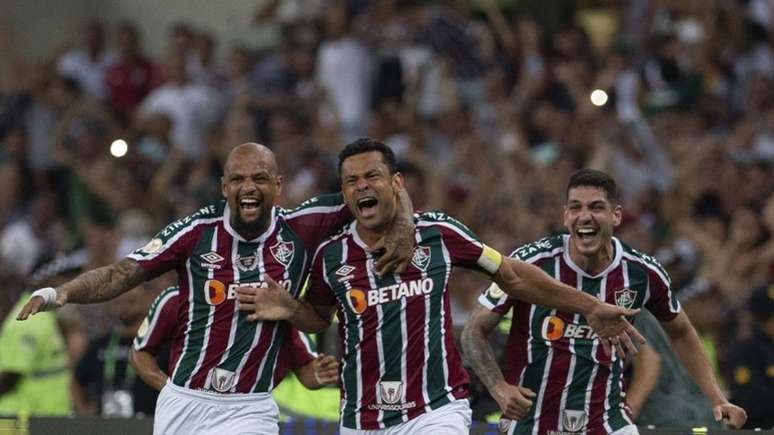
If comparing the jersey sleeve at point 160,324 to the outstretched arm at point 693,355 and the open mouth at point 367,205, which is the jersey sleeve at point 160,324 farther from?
the outstretched arm at point 693,355

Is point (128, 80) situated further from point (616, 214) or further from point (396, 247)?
point (396, 247)

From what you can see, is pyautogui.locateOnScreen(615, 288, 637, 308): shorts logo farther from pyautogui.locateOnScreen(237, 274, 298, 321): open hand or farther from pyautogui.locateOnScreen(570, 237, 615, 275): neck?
pyautogui.locateOnScreen(237, 274, 298, 321): open hand

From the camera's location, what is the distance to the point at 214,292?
26.9ft

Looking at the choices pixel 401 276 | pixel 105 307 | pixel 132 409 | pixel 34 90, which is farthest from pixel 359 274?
pixel 34 90

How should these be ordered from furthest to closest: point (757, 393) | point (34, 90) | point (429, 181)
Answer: point (34, 90), point (429, 181), point (757, 393)

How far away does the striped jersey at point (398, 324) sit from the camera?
7.92 m

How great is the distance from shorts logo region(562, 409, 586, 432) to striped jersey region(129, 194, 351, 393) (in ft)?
5.00

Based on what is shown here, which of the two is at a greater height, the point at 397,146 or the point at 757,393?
the point at 397,146

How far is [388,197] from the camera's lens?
26.3 ft

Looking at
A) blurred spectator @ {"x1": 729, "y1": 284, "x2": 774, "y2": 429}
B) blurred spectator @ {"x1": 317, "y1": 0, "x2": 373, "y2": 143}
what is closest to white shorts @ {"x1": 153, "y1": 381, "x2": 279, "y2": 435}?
blurred spectator @ {"x1": 729, "y1": 284, "x2": 774, "y2": 429}

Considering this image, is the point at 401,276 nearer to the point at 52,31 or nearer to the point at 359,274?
the point at 359,274

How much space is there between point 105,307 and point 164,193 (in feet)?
9.36

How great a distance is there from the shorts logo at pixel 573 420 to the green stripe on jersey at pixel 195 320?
1920 mm

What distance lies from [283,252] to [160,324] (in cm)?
129
